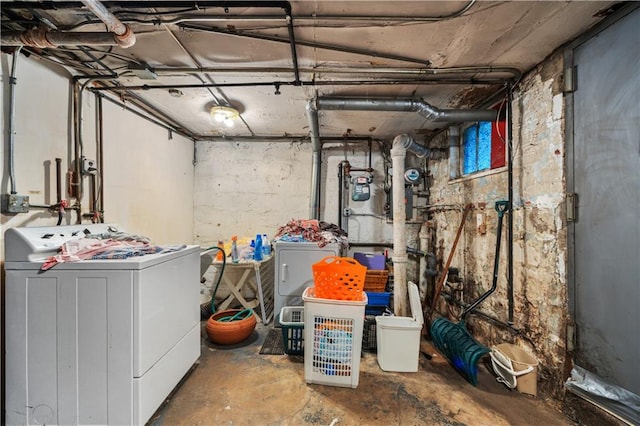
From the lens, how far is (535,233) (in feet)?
5.90

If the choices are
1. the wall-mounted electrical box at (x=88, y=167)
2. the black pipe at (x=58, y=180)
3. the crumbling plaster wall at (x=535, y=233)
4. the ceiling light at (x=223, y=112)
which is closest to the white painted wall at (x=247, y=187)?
the ceiling light at (x=223, y=112)

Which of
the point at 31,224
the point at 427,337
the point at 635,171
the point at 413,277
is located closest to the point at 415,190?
the point at 413,277

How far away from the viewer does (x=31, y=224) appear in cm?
161

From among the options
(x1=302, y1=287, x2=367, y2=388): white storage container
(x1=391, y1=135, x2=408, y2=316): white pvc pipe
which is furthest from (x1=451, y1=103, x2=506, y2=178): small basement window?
(x1=302, y1=287, x2=367, y2=388): white storage container

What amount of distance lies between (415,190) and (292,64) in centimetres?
238

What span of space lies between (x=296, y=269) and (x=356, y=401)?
123 centimetres

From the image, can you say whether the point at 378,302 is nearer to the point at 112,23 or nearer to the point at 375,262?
the point at 375,262

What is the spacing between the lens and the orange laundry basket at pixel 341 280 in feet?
5.86

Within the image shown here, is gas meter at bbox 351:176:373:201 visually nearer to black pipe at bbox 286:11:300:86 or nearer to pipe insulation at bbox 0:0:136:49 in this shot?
black pipe at bbox 286:11:300:86

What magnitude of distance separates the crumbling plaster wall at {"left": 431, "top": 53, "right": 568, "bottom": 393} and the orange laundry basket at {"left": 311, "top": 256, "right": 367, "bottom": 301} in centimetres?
126

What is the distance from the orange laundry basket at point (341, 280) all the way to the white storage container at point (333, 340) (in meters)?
0.07

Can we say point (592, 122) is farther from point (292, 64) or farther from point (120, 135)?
point (120, 135)

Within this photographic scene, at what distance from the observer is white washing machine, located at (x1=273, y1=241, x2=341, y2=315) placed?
8.32ft

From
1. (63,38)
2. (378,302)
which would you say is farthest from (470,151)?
(63,38)
